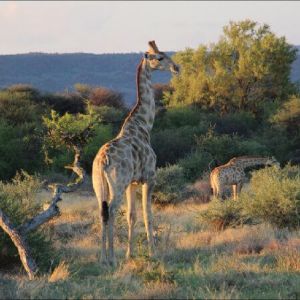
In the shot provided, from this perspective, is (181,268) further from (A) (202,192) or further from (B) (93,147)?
(B) (93,147)

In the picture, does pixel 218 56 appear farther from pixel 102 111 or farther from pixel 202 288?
pixel 202 288

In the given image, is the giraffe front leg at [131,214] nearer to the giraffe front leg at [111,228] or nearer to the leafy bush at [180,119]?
the giraffe front leg at [111,228]

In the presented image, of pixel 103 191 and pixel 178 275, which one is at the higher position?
pixel 103 191

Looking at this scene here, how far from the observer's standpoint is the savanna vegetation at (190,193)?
7.54m

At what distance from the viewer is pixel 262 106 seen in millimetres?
38625

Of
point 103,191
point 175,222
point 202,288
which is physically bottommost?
point 175,222

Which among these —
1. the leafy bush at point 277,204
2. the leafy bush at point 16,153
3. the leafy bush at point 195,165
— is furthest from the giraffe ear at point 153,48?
the leafy bush at point 16,153

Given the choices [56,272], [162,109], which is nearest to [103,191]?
[56,272]

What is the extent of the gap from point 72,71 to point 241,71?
80.5 meters

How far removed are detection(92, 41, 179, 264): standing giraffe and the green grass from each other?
0.44m

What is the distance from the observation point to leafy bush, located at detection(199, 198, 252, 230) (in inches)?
507

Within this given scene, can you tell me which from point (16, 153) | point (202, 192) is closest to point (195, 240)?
point (202, 192)

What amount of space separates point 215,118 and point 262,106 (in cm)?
387

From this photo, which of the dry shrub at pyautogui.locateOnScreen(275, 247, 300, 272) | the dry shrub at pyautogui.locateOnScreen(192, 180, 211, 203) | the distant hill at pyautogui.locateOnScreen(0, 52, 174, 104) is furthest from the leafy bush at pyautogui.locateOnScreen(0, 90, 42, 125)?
the distant hill at pyautogui.locateOnScreen(0, 52, 174, 104)
